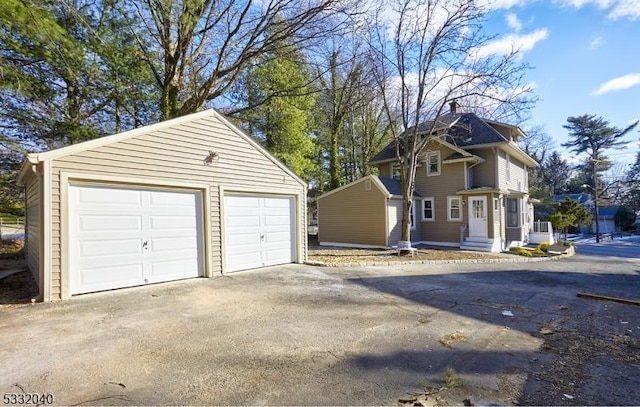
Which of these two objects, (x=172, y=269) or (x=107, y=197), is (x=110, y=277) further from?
(x=107, y=197)

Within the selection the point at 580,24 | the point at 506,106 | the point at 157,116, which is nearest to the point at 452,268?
the point at 506,106

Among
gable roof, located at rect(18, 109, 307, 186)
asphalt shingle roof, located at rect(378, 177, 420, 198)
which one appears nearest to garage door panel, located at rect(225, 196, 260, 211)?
gable roof, located at rect(18, 109, 307, 186)

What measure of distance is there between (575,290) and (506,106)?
25.0ft

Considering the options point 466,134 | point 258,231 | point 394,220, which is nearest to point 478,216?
point 394,220

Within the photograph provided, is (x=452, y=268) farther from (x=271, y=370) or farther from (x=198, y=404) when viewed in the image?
(x=198, y=404)

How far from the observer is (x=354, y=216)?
16.8 meters

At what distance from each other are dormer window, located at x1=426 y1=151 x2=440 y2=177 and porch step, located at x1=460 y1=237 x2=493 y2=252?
382 cm

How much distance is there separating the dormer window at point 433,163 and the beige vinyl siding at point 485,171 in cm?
172

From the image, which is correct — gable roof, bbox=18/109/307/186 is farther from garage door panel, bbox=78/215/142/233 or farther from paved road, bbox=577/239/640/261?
paved road, bbox=577/239/640/261

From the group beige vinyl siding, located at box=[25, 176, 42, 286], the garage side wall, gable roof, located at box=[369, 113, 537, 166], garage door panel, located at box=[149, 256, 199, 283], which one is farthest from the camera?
gable roof, located at box=[369, 113, 537, 166]

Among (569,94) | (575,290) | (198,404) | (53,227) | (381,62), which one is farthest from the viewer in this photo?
(381,62)

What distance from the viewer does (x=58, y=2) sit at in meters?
8.48

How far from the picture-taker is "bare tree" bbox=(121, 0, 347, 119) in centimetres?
1178

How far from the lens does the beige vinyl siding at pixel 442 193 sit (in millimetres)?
16797
